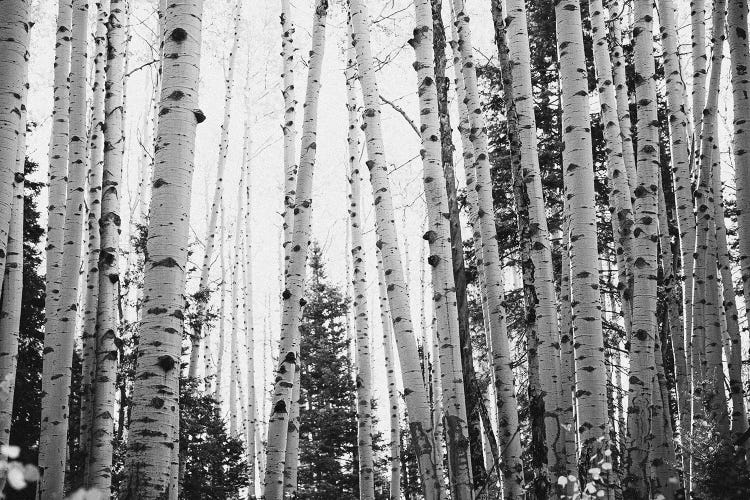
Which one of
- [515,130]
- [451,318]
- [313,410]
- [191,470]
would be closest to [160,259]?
[451,318]

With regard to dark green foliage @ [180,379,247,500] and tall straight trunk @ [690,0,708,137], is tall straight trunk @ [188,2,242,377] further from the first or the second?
tall straight trunk @ [690,0,708,137]

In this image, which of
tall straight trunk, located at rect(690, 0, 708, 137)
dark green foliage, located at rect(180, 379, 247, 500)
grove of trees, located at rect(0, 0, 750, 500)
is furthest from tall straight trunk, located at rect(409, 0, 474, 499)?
dark green foliage, located at rect(180, 379, 247, 500)

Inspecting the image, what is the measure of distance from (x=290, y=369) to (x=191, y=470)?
16.7ft

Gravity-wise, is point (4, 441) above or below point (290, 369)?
below

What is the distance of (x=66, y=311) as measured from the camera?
5676 millimetres

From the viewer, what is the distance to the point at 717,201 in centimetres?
619

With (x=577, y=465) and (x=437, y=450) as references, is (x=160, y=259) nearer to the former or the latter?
(x=437, y=450)

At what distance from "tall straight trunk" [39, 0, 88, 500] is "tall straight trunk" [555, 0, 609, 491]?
446 cm

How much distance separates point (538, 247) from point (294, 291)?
2.65 meters

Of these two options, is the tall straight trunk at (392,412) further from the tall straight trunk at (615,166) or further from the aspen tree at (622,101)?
the aspen tree at (622,101)

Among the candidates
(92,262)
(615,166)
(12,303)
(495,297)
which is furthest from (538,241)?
(12,303)

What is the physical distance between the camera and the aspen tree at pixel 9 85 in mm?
2729

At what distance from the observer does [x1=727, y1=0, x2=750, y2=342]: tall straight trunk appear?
163 inches

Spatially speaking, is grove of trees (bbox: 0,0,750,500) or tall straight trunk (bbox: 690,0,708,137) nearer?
grove of trees (bbox: 0,0,750,500)
